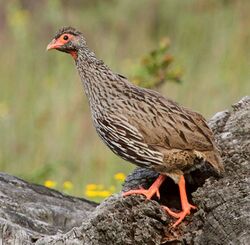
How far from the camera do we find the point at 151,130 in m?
6.15

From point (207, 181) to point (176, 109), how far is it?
635mm

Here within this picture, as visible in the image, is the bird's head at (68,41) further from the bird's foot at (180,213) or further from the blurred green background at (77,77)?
the blurred green background at (77,77)

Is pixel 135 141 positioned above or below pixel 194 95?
below

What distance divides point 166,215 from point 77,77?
6068mm

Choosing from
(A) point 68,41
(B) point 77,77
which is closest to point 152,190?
(A) point 68,41

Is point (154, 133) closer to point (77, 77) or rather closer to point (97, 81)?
point (97, 81)

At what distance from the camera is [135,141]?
6.15 m

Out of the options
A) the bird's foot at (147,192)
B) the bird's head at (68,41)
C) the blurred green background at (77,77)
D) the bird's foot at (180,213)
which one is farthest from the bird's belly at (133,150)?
the blurred green background at (77,77)

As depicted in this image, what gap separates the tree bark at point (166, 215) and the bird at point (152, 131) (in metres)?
0.12

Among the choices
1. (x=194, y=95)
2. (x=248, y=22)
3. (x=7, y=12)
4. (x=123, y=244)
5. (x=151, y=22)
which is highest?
(x=7, y=12)

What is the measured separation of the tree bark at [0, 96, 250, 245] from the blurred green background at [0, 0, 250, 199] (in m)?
2.32

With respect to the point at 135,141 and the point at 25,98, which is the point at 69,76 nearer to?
the point at 25,98

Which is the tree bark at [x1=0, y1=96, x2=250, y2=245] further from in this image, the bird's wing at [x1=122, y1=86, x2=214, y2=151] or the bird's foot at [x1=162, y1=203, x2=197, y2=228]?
the bird's wing at [x1=122, y1=86, x2=214, y2=151]

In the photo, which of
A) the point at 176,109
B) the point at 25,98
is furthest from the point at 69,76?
the point at 176,109
